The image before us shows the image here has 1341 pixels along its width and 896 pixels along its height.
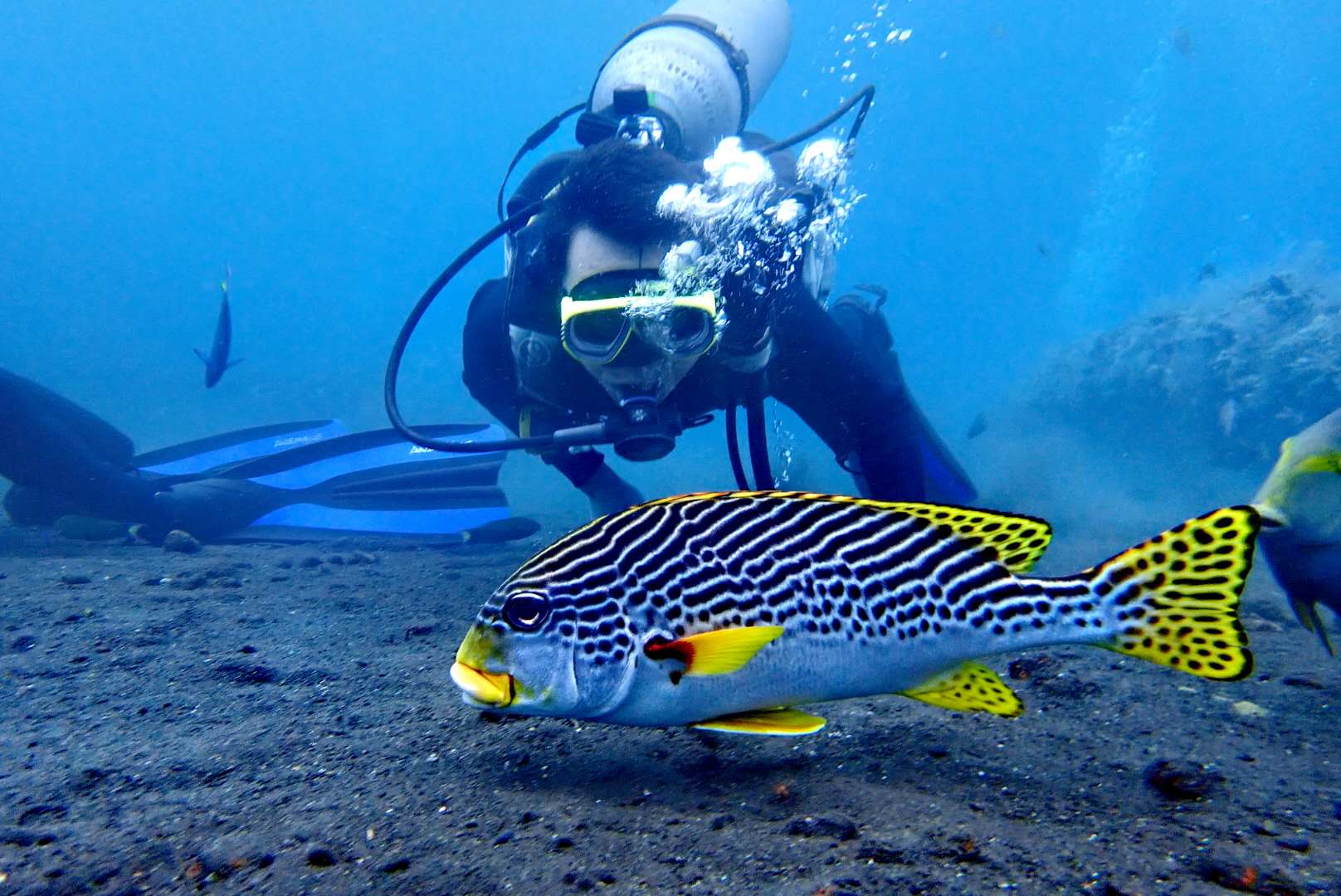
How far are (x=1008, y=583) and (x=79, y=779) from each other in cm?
268

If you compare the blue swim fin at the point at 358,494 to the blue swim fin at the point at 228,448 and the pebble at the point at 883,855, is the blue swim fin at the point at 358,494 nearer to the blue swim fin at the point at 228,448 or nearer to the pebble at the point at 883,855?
the blue swim fin at the point at 228,448

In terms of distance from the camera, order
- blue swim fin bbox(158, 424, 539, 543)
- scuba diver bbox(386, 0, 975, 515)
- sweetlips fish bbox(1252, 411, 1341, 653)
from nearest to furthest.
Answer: sweetlips fish bbox(1252, 411, 1341, 653) < scuba diver bbox(386, 0, 975, 515) < blue swim fin bbox(158, 424, 539, 543)

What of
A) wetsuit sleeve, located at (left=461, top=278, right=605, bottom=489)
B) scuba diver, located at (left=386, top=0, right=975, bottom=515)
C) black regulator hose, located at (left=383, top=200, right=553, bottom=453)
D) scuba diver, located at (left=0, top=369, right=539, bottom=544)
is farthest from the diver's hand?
black regulator hose, located at (left=383, top=200, right=553, bottom=453)

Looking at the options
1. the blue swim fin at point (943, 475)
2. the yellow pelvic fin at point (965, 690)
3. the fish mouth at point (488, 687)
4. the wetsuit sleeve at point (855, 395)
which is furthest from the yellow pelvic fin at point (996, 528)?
the blue swim fin at point (943, 475)

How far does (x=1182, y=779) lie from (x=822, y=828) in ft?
3.55

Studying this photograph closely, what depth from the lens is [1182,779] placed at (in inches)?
71.8

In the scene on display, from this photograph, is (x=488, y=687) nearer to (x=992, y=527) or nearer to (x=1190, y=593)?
(x=992, y=527)

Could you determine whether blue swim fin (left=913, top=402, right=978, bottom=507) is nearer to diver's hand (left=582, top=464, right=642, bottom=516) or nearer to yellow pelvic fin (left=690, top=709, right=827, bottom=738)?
diver's hand (left=582, top=464, right=642, bottom=516)

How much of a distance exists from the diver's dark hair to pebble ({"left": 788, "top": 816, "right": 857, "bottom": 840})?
10.9 ft

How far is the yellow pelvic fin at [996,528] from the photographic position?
1603 millimetres

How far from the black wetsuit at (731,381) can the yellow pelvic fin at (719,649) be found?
10.6ft

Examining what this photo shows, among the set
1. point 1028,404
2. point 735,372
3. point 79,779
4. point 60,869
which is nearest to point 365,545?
point 735,372

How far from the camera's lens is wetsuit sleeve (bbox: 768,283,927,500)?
5.17m

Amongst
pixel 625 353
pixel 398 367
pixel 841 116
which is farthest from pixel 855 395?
pixel 398 367
